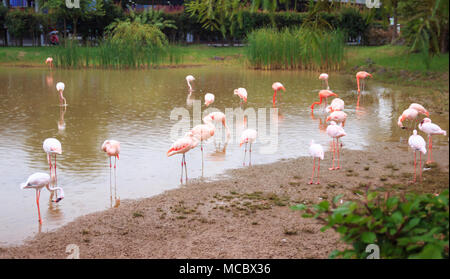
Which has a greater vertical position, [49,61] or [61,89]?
[49,61]

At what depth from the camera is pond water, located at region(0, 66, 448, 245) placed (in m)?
7.25

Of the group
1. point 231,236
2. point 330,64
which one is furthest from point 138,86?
point 231,236

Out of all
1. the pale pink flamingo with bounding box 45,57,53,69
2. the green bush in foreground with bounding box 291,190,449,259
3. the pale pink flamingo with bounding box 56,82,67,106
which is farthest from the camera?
the pale pink flamingo with bounding box 45,57,53,69

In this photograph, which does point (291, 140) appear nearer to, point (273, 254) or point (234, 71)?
point (273, 254)

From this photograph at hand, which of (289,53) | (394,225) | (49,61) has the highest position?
(289,53)

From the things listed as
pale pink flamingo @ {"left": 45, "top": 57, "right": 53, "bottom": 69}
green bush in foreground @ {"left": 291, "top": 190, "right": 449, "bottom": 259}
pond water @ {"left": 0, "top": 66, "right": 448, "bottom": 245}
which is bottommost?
pond water @ {"left": 0, "top": 66, "right": 448, "bottom": 245}

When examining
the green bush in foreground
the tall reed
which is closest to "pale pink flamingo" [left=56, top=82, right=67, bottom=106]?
the tall reed

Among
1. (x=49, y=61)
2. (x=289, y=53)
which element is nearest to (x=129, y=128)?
(x=289, y=53)

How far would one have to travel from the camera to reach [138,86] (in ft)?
63.6

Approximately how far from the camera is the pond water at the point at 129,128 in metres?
7.25

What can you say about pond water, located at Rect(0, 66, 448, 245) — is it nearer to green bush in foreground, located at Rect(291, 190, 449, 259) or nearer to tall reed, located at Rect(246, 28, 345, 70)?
tall reed, located at Rect(246, 28, 345, 70)

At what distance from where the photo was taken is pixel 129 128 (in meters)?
11.8

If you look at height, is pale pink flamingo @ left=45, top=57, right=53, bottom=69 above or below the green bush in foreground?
above

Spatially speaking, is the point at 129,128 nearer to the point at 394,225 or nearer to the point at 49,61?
the point at 394,225
